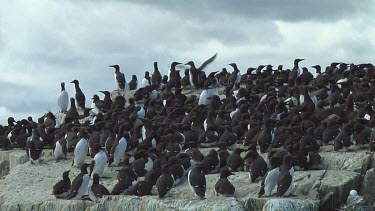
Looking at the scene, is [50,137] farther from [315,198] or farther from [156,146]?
[315,198]

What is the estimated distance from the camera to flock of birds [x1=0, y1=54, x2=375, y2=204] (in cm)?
2309

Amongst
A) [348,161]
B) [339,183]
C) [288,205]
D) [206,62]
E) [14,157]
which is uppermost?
[206,62]

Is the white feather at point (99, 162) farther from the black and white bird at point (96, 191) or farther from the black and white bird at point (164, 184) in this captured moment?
the black and white bird at point (164, 184)

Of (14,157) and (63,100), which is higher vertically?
(63,100)

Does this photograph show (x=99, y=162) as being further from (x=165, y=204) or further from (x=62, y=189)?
(x=165, y=204)

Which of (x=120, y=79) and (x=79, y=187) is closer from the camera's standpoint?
(x=79, y=187)

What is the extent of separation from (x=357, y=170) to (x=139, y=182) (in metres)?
5.11

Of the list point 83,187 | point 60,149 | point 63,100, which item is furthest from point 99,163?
point 63,100

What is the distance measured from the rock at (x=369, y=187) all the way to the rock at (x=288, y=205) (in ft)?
A: 6.45

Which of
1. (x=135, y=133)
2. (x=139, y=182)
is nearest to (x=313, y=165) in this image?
(x=139, y=182)

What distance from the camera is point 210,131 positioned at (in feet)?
90.5

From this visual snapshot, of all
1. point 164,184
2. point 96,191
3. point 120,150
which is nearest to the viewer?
point 164,184

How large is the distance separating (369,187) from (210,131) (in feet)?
21.2

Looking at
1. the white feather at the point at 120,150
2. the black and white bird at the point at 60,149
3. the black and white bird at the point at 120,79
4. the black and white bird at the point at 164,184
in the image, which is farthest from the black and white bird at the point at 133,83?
the black and white bird at the point at 164,184
